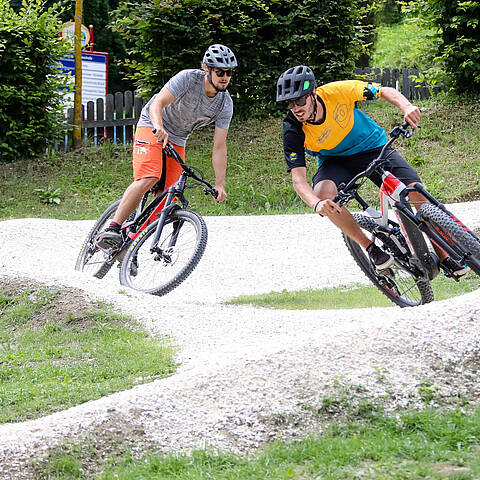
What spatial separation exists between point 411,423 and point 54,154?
1289 cm

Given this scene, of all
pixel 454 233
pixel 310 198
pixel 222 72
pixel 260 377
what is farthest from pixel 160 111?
pixel 260 377

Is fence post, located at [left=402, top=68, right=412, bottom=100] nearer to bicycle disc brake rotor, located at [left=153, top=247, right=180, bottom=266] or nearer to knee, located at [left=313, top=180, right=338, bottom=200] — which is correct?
bicycle disc brake rotor, located at [left=153, top=247, right=180, bottom=266]

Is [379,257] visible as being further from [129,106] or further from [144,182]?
[129,106]

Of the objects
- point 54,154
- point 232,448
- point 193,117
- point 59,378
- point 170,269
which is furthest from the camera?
point 54,154

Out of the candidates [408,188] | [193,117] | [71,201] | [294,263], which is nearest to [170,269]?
[193,117]

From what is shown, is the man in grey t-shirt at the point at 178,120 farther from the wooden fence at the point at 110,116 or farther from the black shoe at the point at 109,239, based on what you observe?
the wooden fence at the point at 110,116

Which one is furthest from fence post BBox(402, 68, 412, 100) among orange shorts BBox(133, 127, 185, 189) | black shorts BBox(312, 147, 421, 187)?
black shorts BBox(312, 147, 421, 187)

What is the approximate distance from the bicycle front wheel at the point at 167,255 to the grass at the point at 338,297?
2.47 ft

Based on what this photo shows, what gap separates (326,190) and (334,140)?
1.33ft

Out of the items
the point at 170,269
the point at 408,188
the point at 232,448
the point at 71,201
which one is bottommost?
the point at 71,201

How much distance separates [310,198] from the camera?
574 centimetres

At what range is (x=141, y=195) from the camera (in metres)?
7.57

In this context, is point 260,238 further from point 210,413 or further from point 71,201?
point 210,413

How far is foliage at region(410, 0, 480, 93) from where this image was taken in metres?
14.4
